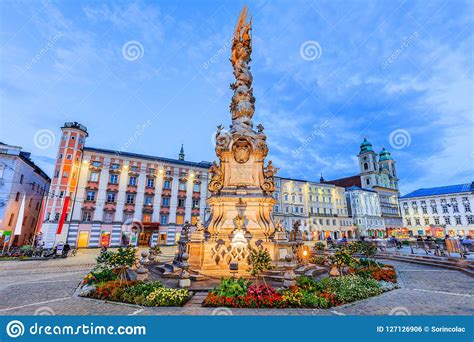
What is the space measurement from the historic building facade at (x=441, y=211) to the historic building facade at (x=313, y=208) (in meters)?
21.4

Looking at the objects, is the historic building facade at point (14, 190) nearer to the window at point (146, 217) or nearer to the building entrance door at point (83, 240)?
the building entrance door at point (83, 240)

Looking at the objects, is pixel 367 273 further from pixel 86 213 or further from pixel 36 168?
pixel 36 168

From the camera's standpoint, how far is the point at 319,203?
63.2 m

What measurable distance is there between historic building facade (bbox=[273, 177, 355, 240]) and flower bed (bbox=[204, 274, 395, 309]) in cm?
4698

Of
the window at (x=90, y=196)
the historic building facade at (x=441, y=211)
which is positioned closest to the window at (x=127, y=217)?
the window at (x=90, y=196)

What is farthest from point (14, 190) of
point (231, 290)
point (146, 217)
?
point (231, 290)

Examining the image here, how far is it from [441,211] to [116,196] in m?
87.6

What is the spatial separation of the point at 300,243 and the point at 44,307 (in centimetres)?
1238

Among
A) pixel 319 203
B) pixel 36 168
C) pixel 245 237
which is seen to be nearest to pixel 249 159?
pixel 245 237

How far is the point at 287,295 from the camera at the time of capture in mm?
7547

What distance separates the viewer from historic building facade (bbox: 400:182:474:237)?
213 feet

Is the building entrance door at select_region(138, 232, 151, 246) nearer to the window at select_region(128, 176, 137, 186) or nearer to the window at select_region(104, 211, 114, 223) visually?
the window at select_region(104, 211, 114, 223)

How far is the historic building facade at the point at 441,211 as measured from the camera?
213 feet

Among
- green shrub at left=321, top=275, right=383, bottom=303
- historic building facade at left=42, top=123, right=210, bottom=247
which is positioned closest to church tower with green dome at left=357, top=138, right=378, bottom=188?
historic building facade at left=42, top=123, right=210, bottom=247
